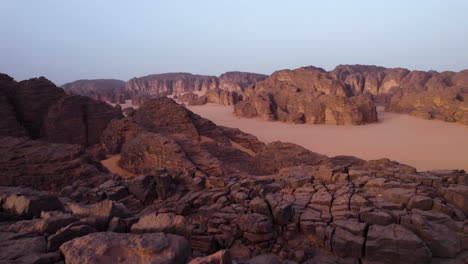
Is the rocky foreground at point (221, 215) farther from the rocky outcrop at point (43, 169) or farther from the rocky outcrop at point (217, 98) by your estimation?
the rocky outcrop at point (217, 98)

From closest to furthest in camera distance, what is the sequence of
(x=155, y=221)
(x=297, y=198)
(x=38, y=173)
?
(x=155, y=221), (x=297, y=198), (x=38, y=173)

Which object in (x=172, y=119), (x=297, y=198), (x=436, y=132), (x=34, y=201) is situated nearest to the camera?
(x=34, y=201)

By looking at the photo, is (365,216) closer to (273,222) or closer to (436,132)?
(273,222)

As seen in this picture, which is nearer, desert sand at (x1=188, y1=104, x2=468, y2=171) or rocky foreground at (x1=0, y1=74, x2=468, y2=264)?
rocky foreground at (x1=0, y1=74, x2=468, y2=264)

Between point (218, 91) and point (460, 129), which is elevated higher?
point (218, 91)

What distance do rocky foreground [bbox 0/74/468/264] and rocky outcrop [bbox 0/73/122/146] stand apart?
5325 millimetres

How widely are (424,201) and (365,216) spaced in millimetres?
1284

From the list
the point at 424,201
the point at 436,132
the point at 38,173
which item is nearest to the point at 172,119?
the point at 38,173

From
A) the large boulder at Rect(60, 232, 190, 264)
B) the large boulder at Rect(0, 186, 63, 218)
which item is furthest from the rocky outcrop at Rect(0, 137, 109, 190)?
the large boulder at Rect(60, 232, 190, 264)

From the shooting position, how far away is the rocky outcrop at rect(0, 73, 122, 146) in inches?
550

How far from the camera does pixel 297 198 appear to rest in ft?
19.6

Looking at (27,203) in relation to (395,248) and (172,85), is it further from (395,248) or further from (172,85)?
(172,85)

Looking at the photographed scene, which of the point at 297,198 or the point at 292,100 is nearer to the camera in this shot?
the point at 297,198

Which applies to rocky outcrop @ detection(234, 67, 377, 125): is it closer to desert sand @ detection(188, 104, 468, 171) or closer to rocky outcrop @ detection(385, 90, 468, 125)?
desert sand @ detection(188, 104, 468, 171)
